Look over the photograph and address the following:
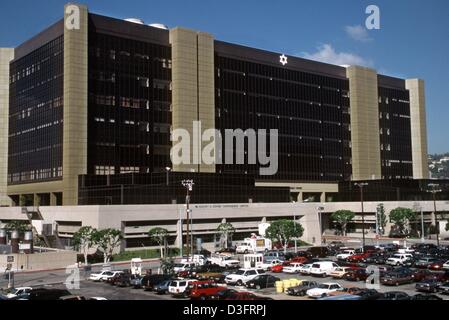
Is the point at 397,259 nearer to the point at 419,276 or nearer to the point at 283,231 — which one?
the point at 419,276

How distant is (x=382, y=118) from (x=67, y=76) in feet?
303

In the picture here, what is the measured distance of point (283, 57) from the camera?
129 metres

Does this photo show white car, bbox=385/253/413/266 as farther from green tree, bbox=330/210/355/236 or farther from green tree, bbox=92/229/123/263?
green tree, bbox=330/210/355/236

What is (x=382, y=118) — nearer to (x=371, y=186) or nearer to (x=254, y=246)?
(x=371, y=186)

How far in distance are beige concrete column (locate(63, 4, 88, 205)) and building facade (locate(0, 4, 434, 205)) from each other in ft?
0.63

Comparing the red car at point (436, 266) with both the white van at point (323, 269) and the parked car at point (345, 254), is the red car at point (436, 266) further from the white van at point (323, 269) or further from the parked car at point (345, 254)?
the parked car at point (345, 254)

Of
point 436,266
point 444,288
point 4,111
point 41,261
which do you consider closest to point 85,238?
point 41,261

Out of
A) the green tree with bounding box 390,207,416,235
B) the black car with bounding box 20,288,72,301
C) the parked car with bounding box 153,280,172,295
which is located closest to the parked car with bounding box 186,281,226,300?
the parked car with bounding box 153,280,172,295

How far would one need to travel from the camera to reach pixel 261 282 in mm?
42000

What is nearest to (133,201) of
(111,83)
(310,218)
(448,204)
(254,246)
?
(254,246)

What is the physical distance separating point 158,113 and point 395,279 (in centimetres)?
7304

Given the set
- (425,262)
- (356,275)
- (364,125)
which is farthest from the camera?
(364,125)

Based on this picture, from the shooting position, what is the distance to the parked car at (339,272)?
48.1 meters

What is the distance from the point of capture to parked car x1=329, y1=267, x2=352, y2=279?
1892 inches
